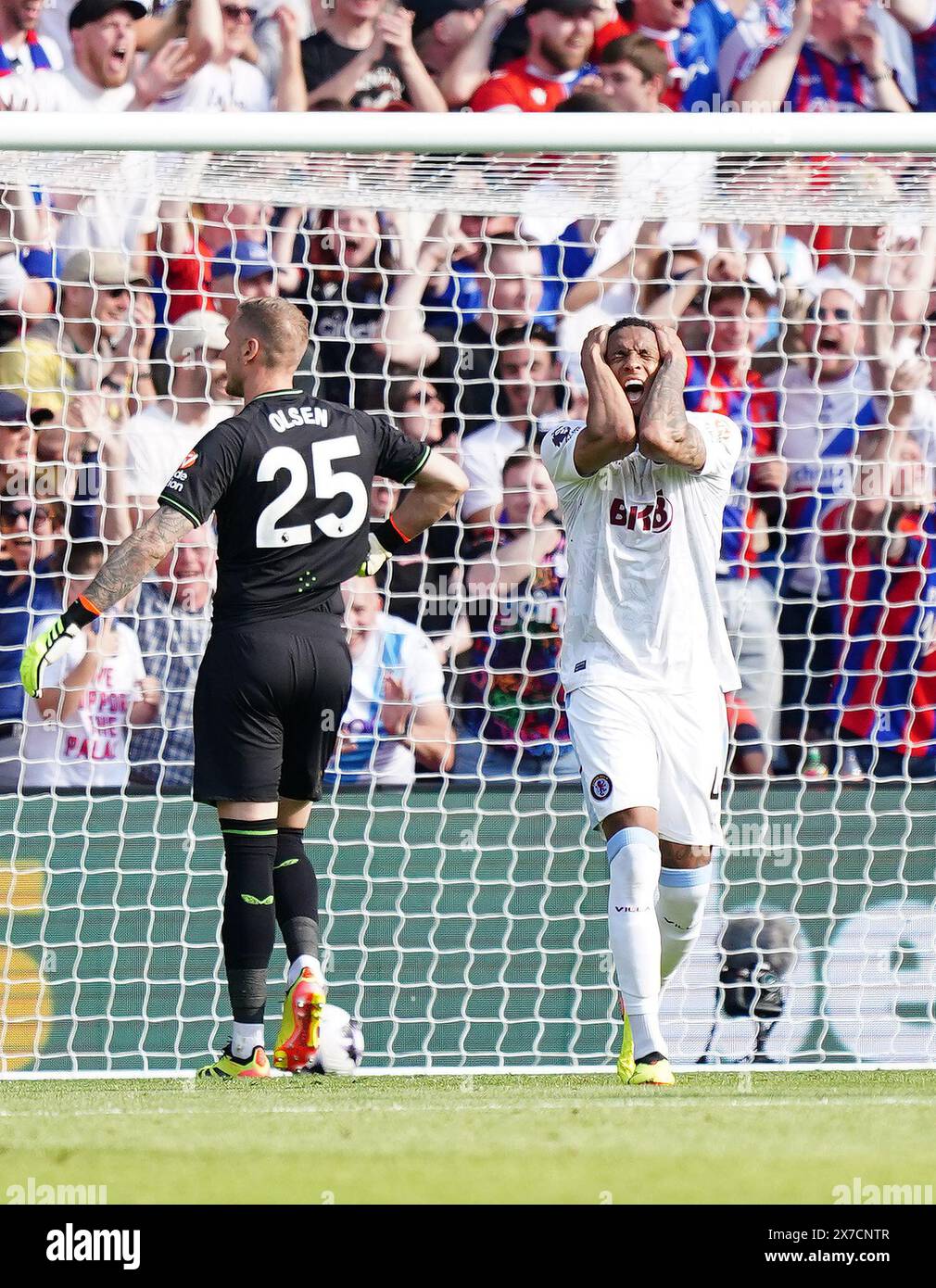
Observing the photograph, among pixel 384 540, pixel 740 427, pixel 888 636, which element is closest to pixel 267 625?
pixel 384 540

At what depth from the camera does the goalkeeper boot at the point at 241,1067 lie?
425 centimetres

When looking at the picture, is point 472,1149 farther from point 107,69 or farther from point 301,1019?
point 107,69

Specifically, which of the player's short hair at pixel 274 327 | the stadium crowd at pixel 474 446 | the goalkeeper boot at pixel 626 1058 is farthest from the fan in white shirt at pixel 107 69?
the goalkeeper boot at pixel 626 1058

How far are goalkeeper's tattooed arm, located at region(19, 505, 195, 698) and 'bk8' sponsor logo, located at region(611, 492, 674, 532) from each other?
1.10 metres

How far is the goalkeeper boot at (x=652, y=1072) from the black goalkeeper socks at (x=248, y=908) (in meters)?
0.96

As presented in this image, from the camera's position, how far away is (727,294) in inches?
248

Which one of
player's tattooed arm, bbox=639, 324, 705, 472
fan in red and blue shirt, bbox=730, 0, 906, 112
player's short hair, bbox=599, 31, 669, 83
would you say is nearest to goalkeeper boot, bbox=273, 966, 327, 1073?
player's tattooed arm, bbox=639, 324, 705, 472

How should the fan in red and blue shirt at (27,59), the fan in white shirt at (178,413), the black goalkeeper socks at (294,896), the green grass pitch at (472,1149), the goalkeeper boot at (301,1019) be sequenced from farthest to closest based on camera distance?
the fan in red and blue shirt at (27,59)
the fan in white shirt at (178,413)
the black goalkeeper socks at (294,896)
the goalkeeper boot at (301,1019)
the green grass pitch at (472,1149)

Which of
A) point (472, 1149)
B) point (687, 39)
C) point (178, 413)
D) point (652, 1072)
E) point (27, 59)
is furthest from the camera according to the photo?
point (687, 39)

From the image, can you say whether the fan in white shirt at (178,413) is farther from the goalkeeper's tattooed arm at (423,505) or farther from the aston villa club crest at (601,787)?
the aston villa club crest at (601,787)

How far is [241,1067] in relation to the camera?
167 inches

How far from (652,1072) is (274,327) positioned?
2.13m

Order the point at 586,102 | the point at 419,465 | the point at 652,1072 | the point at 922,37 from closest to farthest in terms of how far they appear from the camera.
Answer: the point at 652,1072 → the point at 419,465 → the point at 586,102 → the point at 922,37

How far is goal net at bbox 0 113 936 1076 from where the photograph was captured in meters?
5.33
